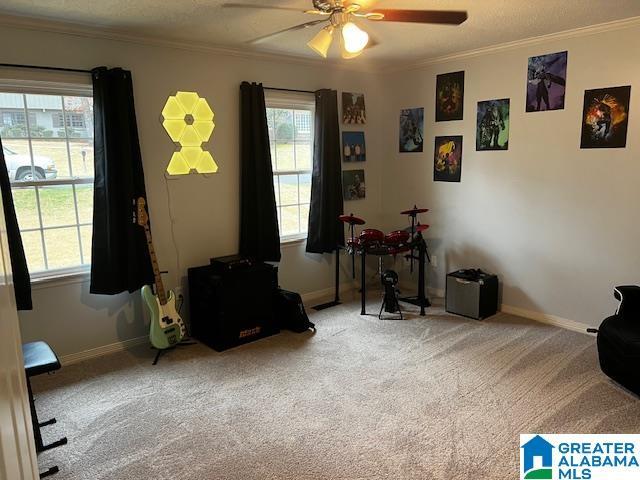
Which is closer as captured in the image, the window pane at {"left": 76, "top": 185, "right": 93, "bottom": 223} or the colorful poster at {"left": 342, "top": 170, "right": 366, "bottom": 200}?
the window pane at {"left": 76, "top": 185, "right": 93, "bottom": 223}

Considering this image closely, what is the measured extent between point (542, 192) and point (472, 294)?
3.40 feet

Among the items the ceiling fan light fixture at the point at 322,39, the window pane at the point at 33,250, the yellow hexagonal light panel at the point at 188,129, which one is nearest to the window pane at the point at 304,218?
the yellow hexagonal light panel at the point at 188,129

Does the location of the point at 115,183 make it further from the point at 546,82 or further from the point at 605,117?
the point at 605,117

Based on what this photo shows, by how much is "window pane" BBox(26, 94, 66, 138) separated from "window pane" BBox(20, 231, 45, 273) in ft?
2.25

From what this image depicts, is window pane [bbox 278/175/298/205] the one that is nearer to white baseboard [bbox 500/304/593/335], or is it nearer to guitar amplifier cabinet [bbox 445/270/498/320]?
guitar amplifier cabinet [bbox 445/270/498/320]

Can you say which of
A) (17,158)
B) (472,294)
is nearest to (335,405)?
(472,294)

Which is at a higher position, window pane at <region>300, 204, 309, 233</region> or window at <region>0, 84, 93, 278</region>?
window at <region>0, 84, 93, 278</region>

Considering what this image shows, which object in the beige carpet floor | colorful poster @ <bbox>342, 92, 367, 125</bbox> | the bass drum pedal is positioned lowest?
the beige carpet floor

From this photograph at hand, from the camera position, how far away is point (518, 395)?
2.87 m

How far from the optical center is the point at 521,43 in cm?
384

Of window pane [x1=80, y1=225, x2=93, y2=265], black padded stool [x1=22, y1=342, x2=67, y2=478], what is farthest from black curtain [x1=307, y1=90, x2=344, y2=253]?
black padded stool [x1=22, y1=342, x2=67, y2=478]

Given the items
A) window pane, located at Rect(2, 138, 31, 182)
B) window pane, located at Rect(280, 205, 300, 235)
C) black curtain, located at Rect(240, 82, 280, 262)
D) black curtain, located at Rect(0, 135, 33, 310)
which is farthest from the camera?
window pane, located at Rect(280, 205, 300, 235)

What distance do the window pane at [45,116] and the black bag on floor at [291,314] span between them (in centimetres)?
206

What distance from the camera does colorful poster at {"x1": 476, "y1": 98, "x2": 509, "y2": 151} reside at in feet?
13.4
